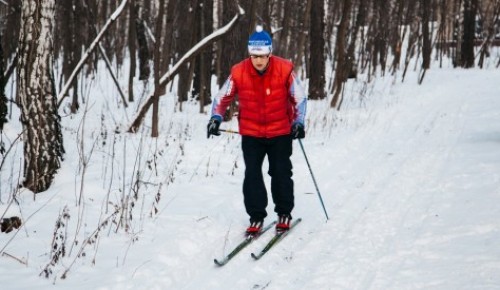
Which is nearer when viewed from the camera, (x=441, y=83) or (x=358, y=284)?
(x=358, y=284)

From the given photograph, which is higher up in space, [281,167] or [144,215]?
[281,167]

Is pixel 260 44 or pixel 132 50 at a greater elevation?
pixel 132 50

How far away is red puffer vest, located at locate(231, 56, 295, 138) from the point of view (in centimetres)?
459

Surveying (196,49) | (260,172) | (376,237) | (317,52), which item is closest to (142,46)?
(317,52)

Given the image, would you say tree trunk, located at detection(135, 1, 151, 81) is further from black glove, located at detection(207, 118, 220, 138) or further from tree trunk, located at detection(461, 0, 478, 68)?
tree trunk, located at detection(461, 0, 478, 68)

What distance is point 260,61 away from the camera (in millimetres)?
4480

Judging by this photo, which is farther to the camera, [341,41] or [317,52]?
[317,52]

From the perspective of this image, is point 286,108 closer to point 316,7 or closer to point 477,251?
point 477,251

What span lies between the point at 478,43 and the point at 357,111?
2844 centimetres

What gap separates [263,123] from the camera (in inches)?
185

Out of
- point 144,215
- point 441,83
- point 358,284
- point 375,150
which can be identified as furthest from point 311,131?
point 441,83

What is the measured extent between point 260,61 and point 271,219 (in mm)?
1782

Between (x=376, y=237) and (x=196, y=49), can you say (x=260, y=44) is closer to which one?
(x=376, y=237)

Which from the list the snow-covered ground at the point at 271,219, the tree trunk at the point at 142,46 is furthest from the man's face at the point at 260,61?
the tree trunk at the point at 142,46
